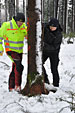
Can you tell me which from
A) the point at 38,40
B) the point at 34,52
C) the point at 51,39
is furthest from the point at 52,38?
the point at 34,52

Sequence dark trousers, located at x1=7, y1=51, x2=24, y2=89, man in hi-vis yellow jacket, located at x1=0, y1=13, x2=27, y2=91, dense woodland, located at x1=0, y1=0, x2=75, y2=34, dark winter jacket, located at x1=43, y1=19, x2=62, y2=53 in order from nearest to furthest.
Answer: man in hi-vis yellow jacket, located at x1=0, y1=13, x2=27, y2=91 → dark trousers, located at x1=7, y1=51, x2=24, y2=89 → dark winter jacket, located at x1=43, y1=19, x2=62, y2=53 → dense woodland, located at x1=0, y1=0, x2=75, y2=34

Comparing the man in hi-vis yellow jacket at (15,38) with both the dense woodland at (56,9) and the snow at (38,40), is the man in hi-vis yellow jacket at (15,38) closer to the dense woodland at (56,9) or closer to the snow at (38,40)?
the snow at (38,40)

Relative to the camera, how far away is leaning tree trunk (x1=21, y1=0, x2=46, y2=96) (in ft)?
11.9

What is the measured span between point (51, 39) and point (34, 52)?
0.74 meters

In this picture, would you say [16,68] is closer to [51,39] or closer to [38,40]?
[38,40]

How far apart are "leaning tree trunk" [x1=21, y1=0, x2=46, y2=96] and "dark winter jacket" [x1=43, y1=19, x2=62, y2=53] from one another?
608 millimetres

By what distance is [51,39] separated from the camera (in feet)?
13.9

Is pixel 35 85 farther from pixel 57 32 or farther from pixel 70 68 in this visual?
pixel 70 68

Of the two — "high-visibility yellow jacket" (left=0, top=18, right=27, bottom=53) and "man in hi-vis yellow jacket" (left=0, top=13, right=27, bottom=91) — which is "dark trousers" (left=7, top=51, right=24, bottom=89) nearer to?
"man in hi-vis yellow jacket" (left=0, top=13, right=27, bottom=91)

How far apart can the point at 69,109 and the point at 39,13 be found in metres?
2.01

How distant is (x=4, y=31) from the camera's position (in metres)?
4.00

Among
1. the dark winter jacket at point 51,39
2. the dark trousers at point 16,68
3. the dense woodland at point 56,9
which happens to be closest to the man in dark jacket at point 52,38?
the dark winter jacket at point 51,39

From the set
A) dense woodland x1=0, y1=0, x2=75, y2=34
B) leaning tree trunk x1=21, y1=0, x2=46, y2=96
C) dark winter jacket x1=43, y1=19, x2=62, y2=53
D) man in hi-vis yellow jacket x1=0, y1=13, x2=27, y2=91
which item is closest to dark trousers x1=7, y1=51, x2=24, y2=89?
man in hi-vis yellow jacket x1=0, y1=13, x2=27, y2=91

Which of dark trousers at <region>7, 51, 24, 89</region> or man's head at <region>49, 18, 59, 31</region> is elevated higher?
man's head at <region>49, 18, 59, 31</region>
